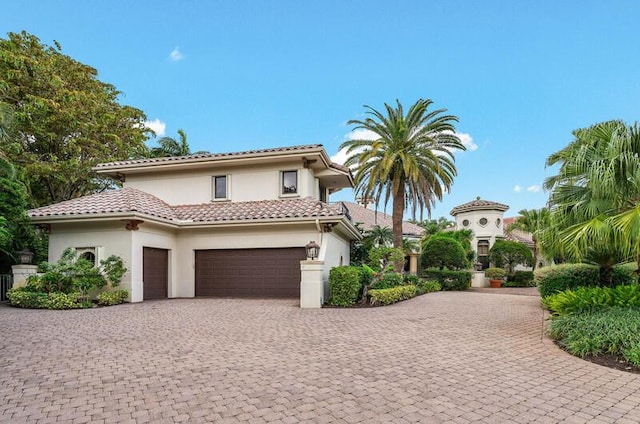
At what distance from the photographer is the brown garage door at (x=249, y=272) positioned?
15.5 m

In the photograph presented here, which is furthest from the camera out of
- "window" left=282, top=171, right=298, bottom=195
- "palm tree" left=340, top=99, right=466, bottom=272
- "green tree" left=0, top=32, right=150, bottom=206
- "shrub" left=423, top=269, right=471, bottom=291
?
"shrub" left=423, top=269, right=471, bottom=291

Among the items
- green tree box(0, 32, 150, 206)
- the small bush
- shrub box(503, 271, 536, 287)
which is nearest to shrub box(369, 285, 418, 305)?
the small bush

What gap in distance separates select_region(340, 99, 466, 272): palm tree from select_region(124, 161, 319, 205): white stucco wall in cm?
374

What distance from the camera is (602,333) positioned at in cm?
674

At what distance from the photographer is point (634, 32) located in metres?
11.1

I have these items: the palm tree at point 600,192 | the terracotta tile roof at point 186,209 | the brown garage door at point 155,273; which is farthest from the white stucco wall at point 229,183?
the palm tree at point 600,192

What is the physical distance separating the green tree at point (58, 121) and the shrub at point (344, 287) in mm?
15735

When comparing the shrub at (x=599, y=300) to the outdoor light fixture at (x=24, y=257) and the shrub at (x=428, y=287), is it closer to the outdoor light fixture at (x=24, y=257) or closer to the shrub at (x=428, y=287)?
the shrub at (x=428, y=287)

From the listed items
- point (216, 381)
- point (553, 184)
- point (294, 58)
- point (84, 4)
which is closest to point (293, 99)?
point (294, 58)

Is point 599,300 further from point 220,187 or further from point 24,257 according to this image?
point 24,257

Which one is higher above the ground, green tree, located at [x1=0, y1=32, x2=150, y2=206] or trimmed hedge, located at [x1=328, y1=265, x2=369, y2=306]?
green tree, located at [x1=0, y1=32, x2=150, y2=206]

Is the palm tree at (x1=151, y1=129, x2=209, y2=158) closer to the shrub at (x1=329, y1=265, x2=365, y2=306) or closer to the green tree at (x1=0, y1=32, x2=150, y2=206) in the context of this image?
the green tree at (x1=0, y1=32, x2=150, y2=206)

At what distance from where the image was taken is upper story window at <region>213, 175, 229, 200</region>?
17.8 metres

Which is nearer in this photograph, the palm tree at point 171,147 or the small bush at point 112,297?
the small bush at point 112,297
